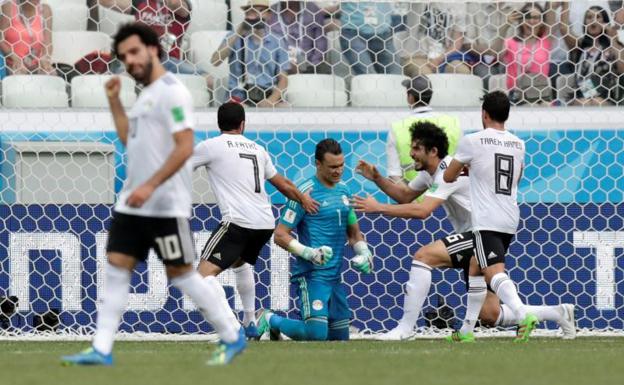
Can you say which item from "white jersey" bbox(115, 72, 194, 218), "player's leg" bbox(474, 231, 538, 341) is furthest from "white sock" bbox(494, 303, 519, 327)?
"white jersey" bbox(115, 72, 194, 218)

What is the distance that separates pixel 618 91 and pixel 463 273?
A: 7.13 feet

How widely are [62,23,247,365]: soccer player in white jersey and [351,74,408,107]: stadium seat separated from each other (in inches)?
195

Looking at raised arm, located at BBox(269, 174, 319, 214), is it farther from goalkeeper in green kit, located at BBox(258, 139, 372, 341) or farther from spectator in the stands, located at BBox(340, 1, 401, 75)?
spectator in the stands, located at BBox(340, 1, 401, 75)

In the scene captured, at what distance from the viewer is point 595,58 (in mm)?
11102

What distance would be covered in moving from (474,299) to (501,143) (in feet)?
3.69

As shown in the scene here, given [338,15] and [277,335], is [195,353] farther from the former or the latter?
[338,15]

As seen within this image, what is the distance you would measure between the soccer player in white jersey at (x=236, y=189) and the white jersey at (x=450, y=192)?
0.88 meters

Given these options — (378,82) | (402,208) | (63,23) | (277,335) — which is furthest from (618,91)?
(63,23)

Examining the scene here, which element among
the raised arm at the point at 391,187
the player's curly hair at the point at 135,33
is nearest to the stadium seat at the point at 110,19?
Result: the raised arm at the point at 391,187

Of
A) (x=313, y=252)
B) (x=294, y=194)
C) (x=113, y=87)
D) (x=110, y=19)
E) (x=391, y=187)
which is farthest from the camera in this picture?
(x=110, y=19)

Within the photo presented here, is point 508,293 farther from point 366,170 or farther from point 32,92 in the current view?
point 32,92

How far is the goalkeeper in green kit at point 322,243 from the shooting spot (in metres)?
8.96

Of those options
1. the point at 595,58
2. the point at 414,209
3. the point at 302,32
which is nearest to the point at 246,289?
the point at 414,209

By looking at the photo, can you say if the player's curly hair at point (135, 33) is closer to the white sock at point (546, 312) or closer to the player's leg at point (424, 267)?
the player's leg at point (424, 267)
